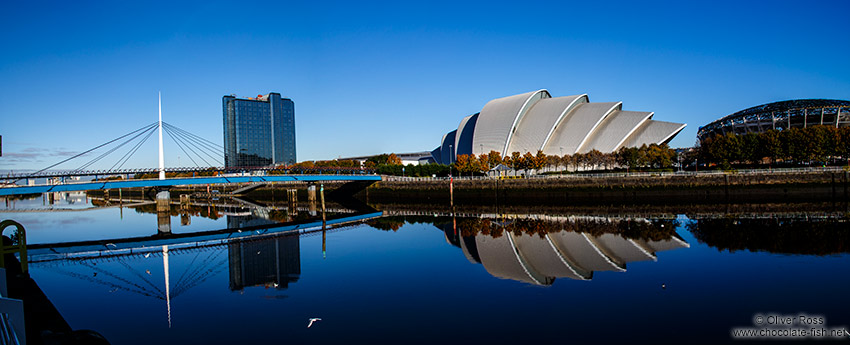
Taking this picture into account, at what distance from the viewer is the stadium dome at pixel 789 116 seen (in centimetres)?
4222

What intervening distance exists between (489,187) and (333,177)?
1210 cm

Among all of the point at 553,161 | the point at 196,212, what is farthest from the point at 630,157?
the point at 196,212

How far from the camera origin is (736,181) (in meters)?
30.0

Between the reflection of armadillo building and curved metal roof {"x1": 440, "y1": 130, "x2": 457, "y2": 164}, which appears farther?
curved metal roof {"x1": 440, "y1": 130, "x2": 457, "y2": 164}

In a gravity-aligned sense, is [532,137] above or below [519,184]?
above

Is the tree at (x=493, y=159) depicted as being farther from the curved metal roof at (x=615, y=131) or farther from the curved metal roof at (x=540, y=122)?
the curved metal roof at (x=615, y=131)

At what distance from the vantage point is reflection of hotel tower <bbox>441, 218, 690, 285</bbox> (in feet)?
35.0

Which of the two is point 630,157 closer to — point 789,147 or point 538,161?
point 538,161

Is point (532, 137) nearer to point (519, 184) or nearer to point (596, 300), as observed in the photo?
point (519, 184)

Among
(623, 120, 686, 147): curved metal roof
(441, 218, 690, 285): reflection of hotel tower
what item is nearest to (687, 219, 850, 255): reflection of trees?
(441, 218, 690, 285): reflection of hotel tower

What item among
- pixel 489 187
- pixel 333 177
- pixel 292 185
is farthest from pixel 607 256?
pixel 292 185

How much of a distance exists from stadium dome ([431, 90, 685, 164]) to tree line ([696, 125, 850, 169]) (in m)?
8.96

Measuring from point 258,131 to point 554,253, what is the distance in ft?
370

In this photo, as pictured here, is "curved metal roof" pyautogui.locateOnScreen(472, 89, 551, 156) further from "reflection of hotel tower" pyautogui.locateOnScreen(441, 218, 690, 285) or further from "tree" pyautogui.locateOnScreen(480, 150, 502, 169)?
"reflection of hotel tower" pyautogui.locateOnScreen(441, 218, 690, 285)
